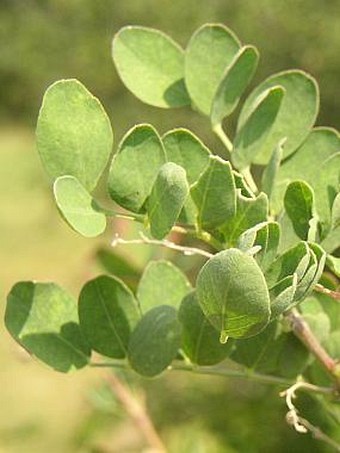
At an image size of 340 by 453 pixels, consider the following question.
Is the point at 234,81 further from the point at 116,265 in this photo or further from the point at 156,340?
the point at 116,265

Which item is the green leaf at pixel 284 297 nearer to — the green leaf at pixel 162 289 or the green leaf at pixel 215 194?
the green leaf at pixel 215 194

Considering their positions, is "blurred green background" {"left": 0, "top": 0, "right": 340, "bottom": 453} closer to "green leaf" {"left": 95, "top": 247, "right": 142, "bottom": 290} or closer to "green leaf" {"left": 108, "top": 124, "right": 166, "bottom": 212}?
"green leaf" {"left": 95, "top": 247, "right": 142, "bottom": 290}

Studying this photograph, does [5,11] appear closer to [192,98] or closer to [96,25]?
[96,25]

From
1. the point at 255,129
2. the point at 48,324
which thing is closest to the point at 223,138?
the point at 255,129

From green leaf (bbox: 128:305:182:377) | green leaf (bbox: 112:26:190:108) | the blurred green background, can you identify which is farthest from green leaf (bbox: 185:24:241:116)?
the blurred green background

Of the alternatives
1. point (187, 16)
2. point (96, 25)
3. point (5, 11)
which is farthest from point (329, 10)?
point (5, 11)

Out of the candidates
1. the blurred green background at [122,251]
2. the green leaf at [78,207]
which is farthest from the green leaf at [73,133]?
the blurred green background at [122,251]

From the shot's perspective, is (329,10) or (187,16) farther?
(187,16)

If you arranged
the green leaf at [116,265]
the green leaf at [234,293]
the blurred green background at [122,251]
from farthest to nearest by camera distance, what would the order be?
the blurred green background at [122,251] → the green leaf at [116,265] → the green leaf at [234,293]
